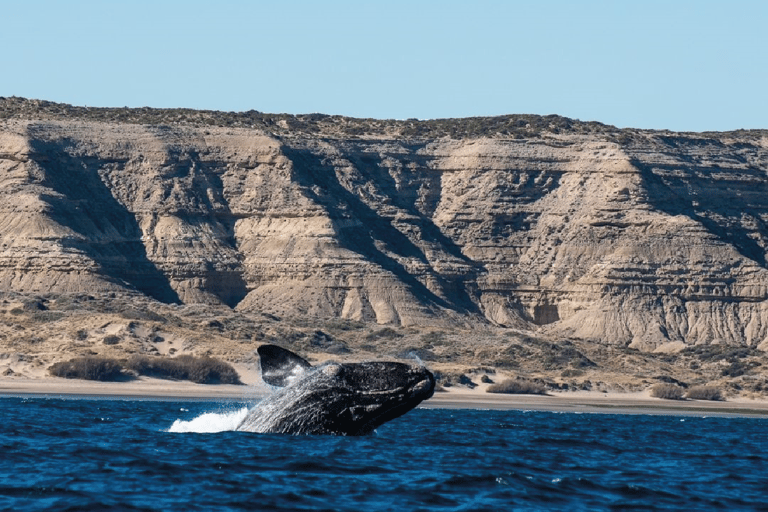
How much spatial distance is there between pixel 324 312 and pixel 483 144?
23509 millimetres

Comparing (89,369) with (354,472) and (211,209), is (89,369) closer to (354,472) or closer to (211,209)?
(211,209)

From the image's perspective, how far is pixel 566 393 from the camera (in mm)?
80312

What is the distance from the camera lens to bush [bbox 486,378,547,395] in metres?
78.2

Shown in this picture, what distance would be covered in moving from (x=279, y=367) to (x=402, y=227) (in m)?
90.8

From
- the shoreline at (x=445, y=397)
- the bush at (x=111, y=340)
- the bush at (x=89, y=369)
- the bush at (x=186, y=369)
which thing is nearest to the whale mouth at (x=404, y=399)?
the shoreline at (x=445, y=397)

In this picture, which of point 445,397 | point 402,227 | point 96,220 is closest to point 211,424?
point 445,397

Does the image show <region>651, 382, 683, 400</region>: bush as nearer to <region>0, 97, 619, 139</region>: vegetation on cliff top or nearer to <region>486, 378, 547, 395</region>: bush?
<region>486, 378, 547, 395</region>: bush

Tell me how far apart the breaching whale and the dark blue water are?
0.64m

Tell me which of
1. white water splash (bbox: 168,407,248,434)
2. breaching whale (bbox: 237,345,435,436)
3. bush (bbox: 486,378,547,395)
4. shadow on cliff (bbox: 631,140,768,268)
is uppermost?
shadow on cliff (bbox: 631,140,768,268)

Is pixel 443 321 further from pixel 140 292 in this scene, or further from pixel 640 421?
pixel 640 421

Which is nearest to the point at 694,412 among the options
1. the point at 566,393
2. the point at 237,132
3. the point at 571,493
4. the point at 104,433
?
the point at 566,393

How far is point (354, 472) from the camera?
22.6 m

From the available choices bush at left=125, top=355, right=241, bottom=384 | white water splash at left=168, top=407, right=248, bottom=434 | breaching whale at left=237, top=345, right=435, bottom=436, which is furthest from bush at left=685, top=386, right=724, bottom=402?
breaching whale at left=237, top=345, right=435, bottom=436

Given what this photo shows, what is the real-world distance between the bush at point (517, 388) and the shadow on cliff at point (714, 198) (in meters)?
37.0
